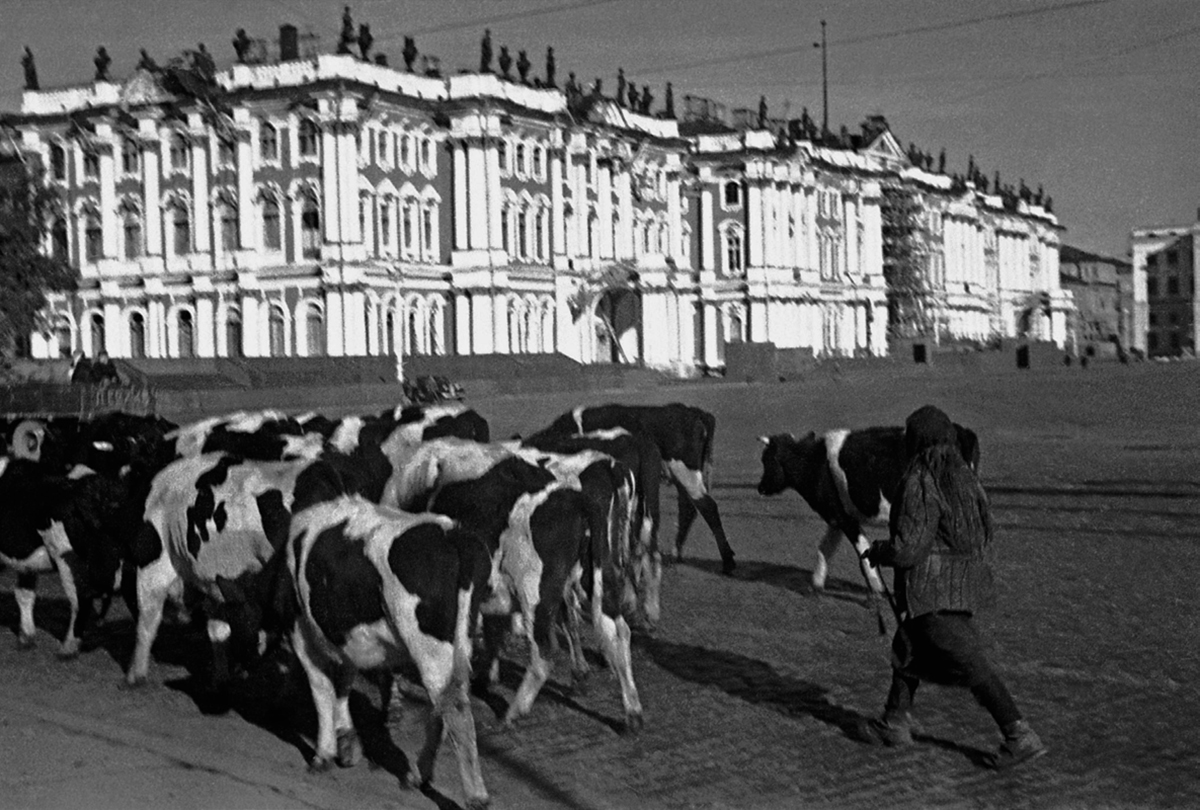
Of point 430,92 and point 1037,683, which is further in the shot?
point 430,92

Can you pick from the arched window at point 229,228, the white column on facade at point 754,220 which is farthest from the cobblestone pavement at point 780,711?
the white column on facade at point 754,220

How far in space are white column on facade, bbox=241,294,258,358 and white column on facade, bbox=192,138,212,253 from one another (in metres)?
3.55

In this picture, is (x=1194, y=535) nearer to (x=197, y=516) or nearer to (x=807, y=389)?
(x=197, y=516)

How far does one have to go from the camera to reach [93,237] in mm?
75250

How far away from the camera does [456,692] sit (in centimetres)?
955

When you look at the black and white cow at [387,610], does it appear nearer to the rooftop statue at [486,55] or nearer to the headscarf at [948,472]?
the headscarf at [948,472]

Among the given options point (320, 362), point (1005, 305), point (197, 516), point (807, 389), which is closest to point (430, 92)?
point (320, 362)

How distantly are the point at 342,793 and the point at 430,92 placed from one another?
207 ft

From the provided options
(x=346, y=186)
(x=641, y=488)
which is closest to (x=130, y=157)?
(x=346, y=186)

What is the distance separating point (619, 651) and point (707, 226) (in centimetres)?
8899

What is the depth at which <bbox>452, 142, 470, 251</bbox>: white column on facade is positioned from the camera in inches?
2790

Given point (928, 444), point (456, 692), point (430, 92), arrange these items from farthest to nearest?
1. point (430, 92)
2. point (928, 444)
3. point (456, 692)

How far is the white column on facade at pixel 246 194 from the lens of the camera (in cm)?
6831

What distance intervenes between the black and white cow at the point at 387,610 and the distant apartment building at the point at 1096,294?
562 ft
